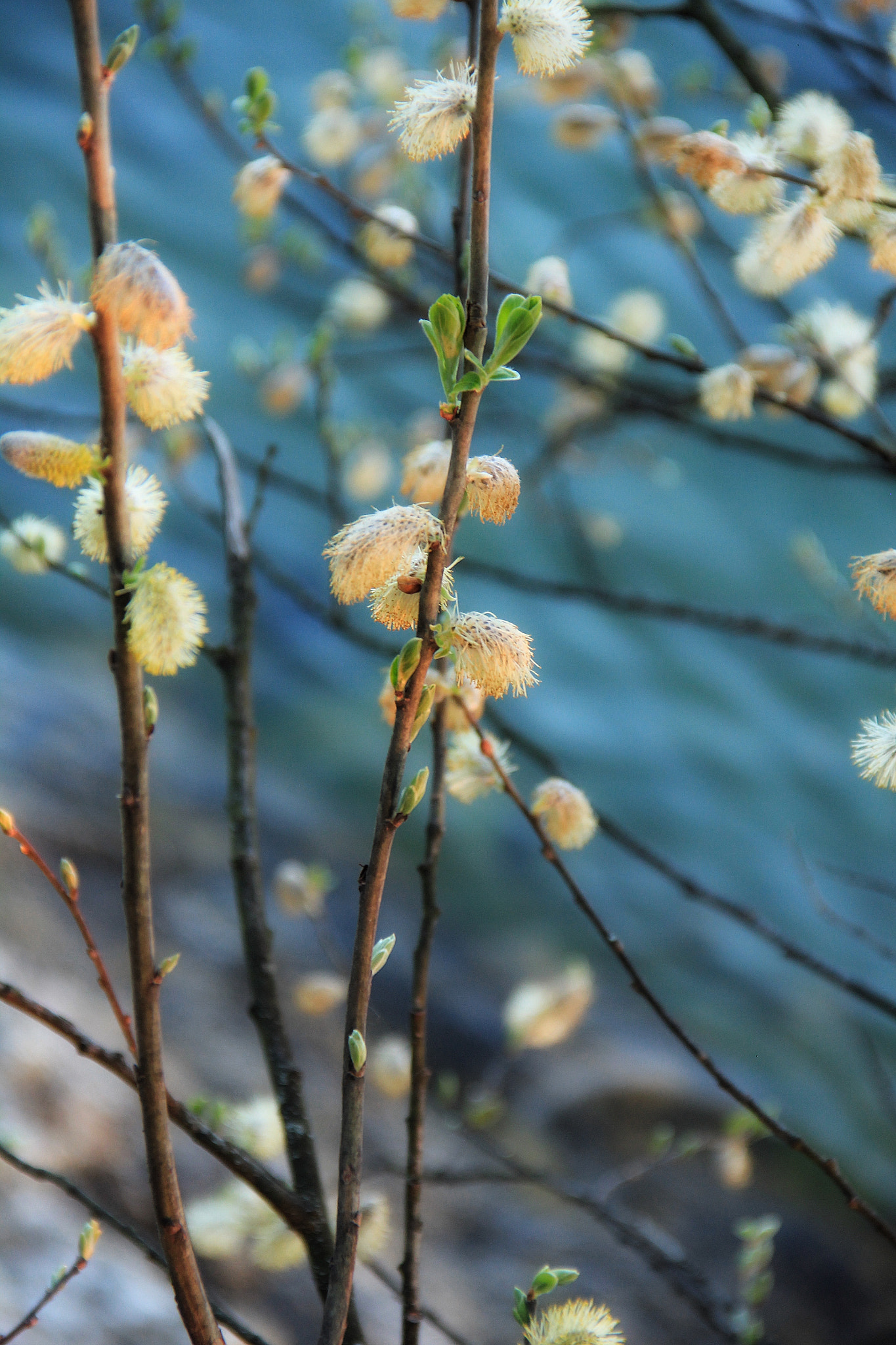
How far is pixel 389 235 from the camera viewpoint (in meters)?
0.55

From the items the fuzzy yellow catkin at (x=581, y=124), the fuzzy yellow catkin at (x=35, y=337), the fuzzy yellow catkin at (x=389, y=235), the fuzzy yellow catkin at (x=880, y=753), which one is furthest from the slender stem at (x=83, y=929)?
the fuzzy yellow catkin at (x=581, y=124)

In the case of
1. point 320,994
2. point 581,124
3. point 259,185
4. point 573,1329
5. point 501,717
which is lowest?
point 573,1329

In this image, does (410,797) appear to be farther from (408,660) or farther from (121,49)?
(121,49)

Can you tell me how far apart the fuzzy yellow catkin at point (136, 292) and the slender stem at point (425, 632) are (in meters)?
0.07

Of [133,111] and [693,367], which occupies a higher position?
[133,111]

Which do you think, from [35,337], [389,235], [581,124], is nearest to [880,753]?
[35,337]

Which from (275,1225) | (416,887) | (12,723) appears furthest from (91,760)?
(275,1225)

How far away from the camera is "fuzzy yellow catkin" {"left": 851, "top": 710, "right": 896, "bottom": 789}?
0.30 meters

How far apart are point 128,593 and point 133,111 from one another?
127 cm

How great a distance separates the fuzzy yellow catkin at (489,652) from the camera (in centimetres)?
25

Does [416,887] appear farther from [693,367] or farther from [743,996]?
[693,367]

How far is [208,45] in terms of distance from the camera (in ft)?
4.19

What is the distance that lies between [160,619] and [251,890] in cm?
21

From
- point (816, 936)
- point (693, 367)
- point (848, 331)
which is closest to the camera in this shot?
point (693, 367)
